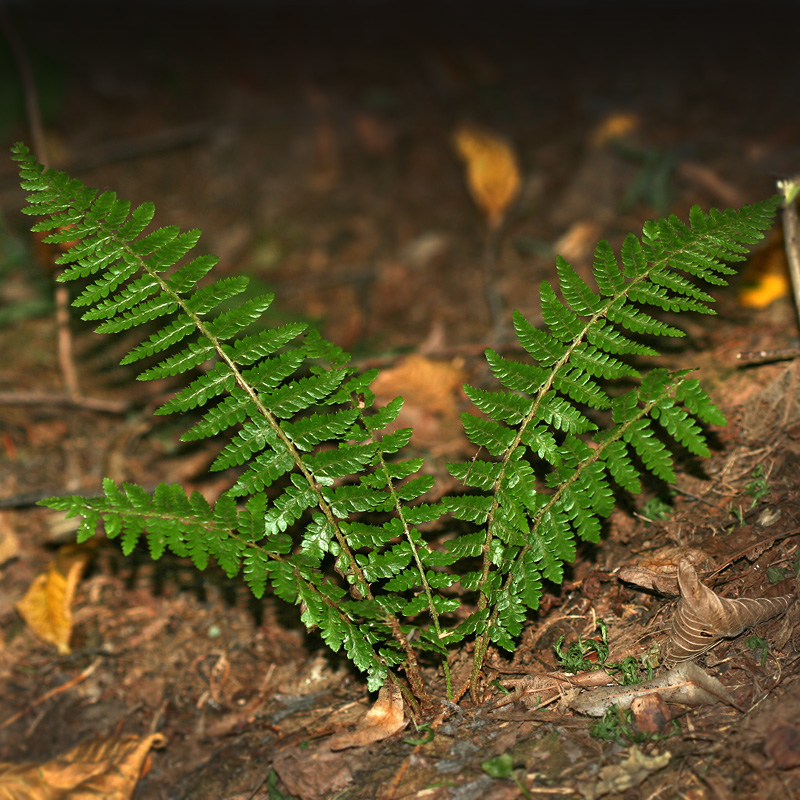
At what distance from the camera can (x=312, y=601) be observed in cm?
214

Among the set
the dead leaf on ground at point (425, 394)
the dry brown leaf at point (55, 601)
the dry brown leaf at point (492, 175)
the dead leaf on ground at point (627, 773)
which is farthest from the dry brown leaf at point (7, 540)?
the dry brown leaf at point (492, 175)

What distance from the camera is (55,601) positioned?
9.41ft

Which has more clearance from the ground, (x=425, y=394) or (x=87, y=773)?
(x=425, y=394)

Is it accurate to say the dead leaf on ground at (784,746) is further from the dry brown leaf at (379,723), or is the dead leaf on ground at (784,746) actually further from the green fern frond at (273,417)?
the dry brown leaf at (379,723)

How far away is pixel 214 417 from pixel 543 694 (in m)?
1.33

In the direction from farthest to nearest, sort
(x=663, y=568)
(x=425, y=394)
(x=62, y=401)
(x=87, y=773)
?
(x=62, y=401)
(x=425, y=394)
(x=87, y=773)
(x=663, y=568)

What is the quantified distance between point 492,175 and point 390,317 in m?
1.29

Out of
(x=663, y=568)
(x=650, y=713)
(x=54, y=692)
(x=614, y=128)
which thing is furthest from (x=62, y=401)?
(x=614, y=128)

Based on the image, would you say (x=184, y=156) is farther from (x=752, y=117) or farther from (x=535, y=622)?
(x=535, y=622)

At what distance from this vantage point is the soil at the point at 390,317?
2.10 metres

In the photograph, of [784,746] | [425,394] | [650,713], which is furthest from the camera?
[425,394]

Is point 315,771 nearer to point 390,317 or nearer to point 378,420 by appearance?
point 378,420

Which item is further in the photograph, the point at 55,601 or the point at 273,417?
the point at 55,601

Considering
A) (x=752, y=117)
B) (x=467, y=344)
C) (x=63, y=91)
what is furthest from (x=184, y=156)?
(x=752, y=117)
